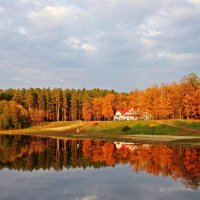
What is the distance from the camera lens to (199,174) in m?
34.8

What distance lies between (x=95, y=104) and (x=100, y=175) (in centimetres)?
11433

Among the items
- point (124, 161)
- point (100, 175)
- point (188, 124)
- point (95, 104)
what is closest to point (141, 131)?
point (188, 124)

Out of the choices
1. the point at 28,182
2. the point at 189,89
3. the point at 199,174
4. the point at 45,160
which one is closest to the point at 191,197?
the point at 199,174

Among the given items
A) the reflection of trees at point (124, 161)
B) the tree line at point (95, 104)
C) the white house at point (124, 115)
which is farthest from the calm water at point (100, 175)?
the white house at point (124, 115)

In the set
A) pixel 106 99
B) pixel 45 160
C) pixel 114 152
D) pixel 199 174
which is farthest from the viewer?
pixel 106 99

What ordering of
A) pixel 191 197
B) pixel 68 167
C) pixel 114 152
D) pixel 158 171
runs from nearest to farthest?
pixel 191 197, pixel 158 171, pixel 68 167, pixel 114 152

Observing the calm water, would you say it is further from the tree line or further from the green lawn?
the tree line

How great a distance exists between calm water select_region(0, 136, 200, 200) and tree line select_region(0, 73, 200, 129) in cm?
6354

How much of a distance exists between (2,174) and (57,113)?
4957 inches

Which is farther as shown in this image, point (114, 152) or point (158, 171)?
point (114, 152)

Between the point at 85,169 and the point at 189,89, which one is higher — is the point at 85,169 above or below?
below

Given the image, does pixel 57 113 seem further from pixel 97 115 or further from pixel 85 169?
pixel 85 169

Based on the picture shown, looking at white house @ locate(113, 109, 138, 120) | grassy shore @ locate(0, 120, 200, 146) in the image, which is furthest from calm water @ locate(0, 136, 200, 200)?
white house @ locate(113, 109, 138, 120)

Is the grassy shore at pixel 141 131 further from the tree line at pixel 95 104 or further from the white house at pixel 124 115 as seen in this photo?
the white house at pixel 124 115
